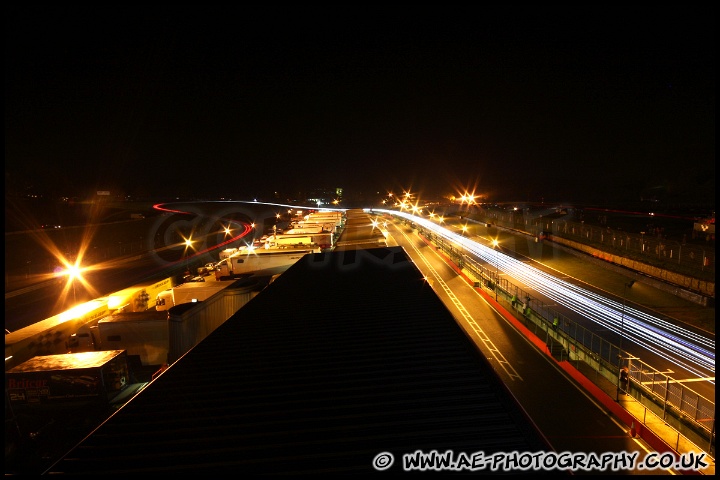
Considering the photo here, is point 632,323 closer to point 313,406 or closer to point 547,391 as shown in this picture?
point 547,391

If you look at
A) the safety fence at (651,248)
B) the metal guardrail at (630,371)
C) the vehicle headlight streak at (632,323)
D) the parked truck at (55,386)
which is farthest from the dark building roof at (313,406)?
the safety fence at (651,248)

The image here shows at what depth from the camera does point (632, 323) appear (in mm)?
16609

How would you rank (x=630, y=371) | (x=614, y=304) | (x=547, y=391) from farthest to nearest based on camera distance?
(x=614, y=304)
(x=547, y=391)
(x=630, y=371)

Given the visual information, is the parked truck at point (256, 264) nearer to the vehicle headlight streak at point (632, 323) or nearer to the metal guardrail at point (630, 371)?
the metal guardrail at point (630, 371)

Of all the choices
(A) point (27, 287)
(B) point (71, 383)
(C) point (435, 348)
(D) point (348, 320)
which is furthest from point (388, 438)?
(A) point (27, 287)

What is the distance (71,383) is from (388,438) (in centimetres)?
918

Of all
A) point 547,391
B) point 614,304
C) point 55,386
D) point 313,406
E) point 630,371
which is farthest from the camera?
point 614,304

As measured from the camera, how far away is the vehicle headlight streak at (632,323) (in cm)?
1307

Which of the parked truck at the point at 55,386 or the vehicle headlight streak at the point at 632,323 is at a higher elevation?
the parked truck at the point at 55,386

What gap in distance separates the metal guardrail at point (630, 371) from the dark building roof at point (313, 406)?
5817 mm

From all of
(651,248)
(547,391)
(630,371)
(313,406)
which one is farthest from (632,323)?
(313,406)

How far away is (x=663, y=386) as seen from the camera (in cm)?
1005

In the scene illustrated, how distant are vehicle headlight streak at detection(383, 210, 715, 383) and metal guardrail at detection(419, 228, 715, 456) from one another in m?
1.56

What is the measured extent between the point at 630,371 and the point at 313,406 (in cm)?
961
